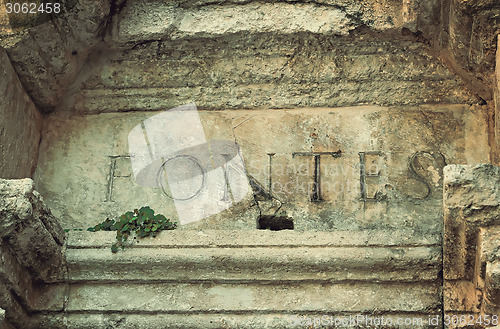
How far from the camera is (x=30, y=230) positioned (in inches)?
151

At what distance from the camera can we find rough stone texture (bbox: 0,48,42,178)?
4.12 m

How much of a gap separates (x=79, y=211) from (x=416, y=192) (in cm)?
177

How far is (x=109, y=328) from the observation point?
13.2 ft

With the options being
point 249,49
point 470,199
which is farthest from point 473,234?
point 249,49

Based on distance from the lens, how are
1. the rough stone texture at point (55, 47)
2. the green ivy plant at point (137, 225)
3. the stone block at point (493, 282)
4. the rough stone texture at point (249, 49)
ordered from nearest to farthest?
1. the stone block at point (493, 282)
2. the green ivy plant at point (137, 225)
3. the rough stone texture at point (55, 47)
4. the rough stone texture at point (249, 49)

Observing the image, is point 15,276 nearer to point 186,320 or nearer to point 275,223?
point 186,320

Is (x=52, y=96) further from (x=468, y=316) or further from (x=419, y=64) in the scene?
(x=468, y=316)

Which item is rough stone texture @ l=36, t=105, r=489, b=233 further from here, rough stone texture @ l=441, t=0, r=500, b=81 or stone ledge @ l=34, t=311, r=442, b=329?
stone ledge @ l=34, t=311, r=442, b=329

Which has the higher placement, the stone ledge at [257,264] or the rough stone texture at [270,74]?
the rough stone texture at [270,74]

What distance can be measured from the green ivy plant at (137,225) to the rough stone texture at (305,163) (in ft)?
0.34

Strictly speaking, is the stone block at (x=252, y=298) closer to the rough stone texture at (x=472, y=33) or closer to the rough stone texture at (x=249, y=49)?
the rough stone texture at (x=249, y=49)

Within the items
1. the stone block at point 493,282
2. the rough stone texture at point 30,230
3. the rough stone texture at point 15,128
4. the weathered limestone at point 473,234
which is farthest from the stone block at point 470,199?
the rough stone texture at point 15,128

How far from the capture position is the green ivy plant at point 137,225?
4113 mm

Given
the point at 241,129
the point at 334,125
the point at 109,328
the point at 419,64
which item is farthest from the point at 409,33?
the point at 109,328
